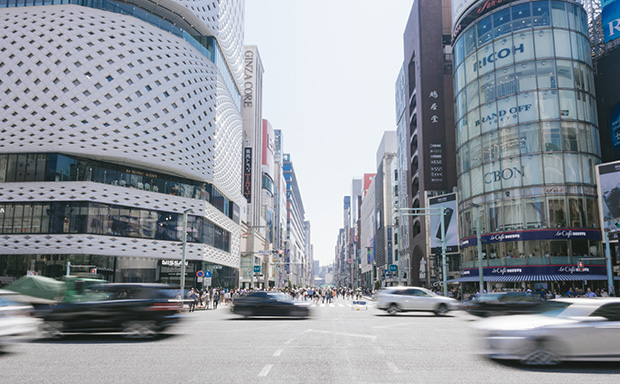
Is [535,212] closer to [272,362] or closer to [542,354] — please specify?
[542,354]

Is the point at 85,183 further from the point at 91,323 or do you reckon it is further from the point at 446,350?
the point at 446,350

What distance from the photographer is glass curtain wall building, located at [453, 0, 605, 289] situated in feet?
147

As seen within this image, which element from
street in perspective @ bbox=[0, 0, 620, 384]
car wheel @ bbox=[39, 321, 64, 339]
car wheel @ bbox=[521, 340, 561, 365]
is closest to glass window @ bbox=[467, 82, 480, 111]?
street in perspective @ bbox=[0, 0, 620, 384]

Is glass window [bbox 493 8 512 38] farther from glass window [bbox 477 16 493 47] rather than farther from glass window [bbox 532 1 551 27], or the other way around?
glass window [bbox 532 1 551 27]

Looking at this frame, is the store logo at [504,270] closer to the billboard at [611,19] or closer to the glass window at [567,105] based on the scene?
the glass window at [567,105]

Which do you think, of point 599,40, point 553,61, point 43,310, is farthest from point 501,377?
point 599,40

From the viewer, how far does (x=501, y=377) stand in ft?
28.1

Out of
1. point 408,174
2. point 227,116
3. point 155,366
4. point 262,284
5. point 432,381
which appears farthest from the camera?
point 262,284

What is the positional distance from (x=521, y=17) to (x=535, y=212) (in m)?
19.2

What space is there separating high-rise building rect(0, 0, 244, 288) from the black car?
30485 millimetres

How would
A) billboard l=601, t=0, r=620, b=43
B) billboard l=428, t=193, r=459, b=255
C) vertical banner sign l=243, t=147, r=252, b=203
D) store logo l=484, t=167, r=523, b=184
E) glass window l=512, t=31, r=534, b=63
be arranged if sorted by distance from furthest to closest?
1. vertical banner sign l=243, t=147, r=252, b=203
2. billboard l=428, t=193, r=459, b=255
3. billboard l=601, t=0, r=620, b=43
4. glass window l=512, t=31, r=534, b=63
5. store logo l=484, t=167, r=523, b=184

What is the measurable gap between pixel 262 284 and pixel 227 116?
56.9 m

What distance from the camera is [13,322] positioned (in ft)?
37.0

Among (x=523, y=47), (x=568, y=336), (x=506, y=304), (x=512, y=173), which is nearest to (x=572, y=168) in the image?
(x=512, y=173)
